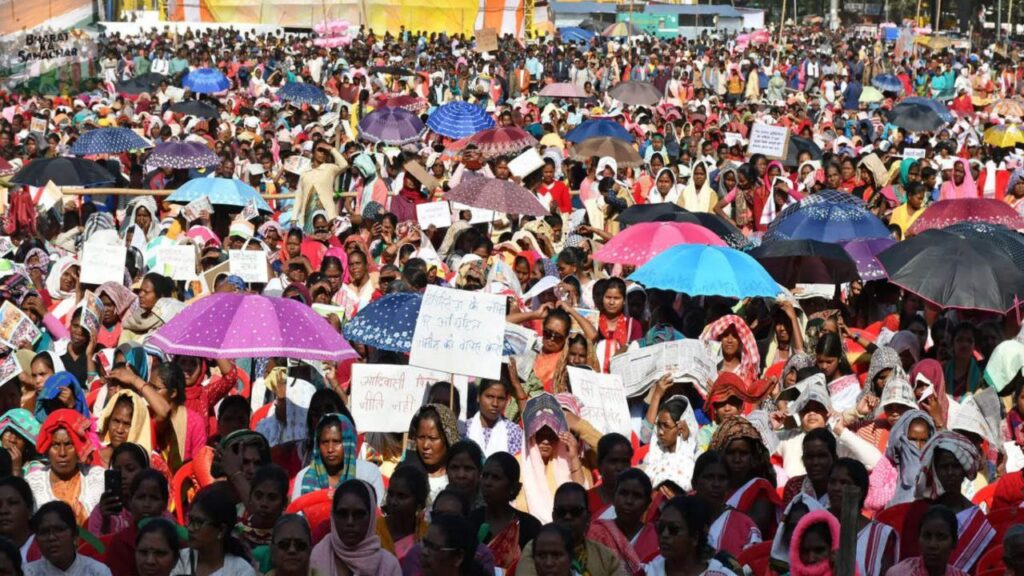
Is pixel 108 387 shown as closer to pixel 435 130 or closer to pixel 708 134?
pixel 435 130

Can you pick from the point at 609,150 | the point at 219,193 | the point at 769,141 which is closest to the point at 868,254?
the point at 219,193

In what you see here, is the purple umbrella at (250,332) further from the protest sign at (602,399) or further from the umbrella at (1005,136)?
the umbrella at (1005,136)

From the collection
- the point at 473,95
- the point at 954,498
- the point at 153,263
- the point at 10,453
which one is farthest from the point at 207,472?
the point at 473,95

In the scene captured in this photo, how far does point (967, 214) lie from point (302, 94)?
46.1 ft

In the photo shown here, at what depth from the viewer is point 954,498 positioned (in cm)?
645

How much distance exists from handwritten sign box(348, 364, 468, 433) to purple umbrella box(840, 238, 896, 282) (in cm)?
366

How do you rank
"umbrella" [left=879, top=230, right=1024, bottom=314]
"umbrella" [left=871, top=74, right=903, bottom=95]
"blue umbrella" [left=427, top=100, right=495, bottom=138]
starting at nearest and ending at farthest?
"umbrella" [left=879, top=230, right=1024, bottom=314]
"blue umbrella" [left=427, top=100, right=495, bottom=138]
"umbrella" [left=871, top=74, right=903, bottom=95]

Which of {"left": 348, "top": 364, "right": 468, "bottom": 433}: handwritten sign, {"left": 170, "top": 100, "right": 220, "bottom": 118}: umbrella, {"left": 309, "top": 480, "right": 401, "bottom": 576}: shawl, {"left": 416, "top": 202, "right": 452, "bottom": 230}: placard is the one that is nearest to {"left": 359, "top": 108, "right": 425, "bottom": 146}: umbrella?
{"left": 170, "top": 100, "right": 220, "bottom": 118}: umbrella

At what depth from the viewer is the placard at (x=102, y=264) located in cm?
1113

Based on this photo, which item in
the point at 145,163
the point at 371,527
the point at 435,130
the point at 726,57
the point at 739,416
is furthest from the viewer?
the point at 726,57

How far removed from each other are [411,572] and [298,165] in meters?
11.1

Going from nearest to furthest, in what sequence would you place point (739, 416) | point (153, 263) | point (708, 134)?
point (739, 416)
point (153, 263)
point (708, 134)

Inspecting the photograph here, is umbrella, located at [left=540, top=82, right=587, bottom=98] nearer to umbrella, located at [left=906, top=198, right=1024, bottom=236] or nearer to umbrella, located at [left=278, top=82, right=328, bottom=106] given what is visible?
umbrella, located at [left=278, top=82, right=328, bottom=106]

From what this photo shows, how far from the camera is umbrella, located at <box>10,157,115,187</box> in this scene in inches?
600
